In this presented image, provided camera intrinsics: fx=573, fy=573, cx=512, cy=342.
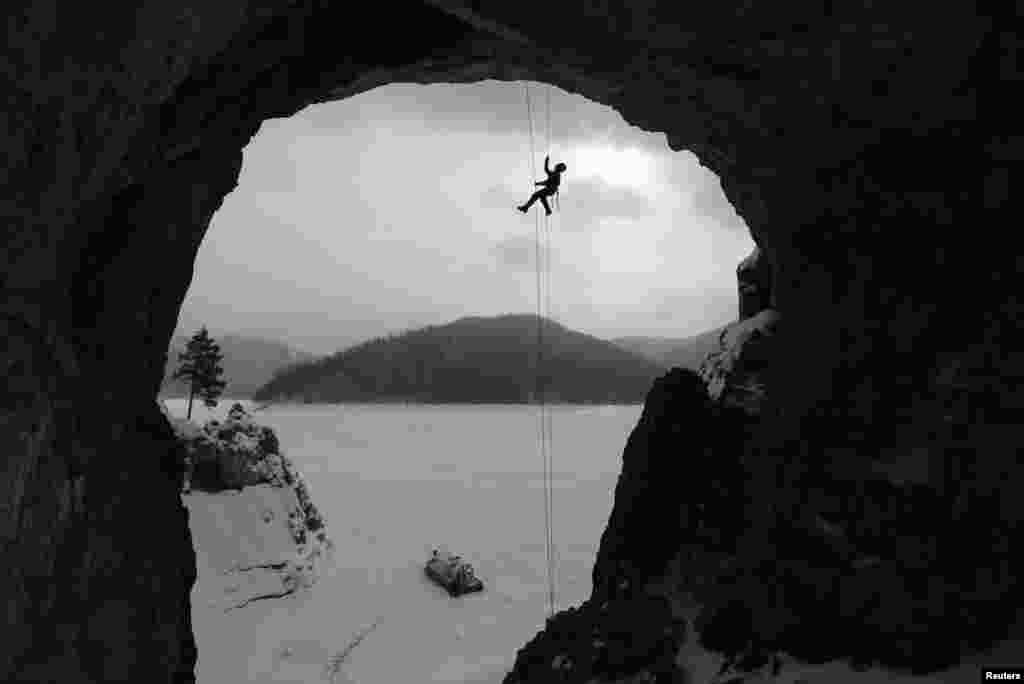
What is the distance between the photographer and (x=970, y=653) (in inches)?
248

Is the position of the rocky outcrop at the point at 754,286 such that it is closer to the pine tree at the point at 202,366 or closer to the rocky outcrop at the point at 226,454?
the rocky outcrop at the point at 226,454

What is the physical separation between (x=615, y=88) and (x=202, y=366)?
128ft

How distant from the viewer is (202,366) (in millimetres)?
40281

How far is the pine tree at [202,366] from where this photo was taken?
39938 millimetres

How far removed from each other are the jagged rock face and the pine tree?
1351 inches

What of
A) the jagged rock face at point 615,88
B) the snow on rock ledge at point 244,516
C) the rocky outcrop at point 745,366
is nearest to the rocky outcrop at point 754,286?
the rocky outcrop at point 745,366

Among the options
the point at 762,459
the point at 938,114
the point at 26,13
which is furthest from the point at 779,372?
the point at 26,13

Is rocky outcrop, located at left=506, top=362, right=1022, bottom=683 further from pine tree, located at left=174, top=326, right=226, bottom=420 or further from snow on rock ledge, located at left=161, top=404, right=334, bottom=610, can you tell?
pine tree, located at left=174, top=326, right=226, bottom=420

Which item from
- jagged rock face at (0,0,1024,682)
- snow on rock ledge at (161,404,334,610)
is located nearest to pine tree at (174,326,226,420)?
snow on rock ledge at (161,404,334,610)

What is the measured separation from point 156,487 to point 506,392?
61.5m

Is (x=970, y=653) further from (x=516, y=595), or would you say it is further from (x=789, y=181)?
(x=516, y=595)

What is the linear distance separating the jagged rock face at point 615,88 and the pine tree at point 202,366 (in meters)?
34.3

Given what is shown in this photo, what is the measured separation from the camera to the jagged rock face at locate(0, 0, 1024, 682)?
244 inches

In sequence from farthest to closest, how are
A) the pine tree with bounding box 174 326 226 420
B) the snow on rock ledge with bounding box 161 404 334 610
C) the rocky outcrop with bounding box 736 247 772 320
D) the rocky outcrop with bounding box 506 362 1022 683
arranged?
the pine tree with bounding box 174 326 226 420 < the snow on rock ledge with bounding box 161 404 334 610 < the rocky outcrop with bounding box 736 247 772 320 < the rocky outcrop with bounding box 506 362 1022 683
